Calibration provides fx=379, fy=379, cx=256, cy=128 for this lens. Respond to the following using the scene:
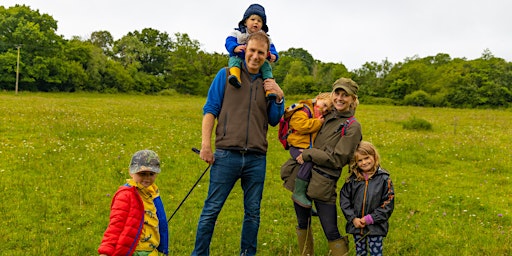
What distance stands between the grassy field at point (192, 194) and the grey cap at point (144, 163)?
2.44m

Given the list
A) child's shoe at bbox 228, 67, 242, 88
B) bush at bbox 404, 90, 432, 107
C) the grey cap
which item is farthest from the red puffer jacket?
bush at bbox 404, 90, 432, 107

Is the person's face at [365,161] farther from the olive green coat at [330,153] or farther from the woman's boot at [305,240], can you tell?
the woman's boot at [305,240]

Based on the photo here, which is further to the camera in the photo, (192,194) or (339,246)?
(192,194)

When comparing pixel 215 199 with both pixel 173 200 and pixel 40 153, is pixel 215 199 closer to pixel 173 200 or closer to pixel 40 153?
pixel 173 200

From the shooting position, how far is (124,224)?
364 centimetres

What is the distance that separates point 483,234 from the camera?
7012mm

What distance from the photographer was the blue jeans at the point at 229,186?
4602 millimetres

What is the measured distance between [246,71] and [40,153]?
9.64 m

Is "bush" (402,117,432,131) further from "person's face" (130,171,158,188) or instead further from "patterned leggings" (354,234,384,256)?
"person's face" (130,171,158,188)

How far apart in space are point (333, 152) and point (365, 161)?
1.90ft

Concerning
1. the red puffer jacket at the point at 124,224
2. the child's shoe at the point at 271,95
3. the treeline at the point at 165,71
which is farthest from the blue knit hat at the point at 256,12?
the treeline at the point at 165,71

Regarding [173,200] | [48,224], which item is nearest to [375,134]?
[173,200]

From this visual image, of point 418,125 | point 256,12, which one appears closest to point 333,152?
point 256,12

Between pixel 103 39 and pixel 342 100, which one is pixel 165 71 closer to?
pixel 103 39
